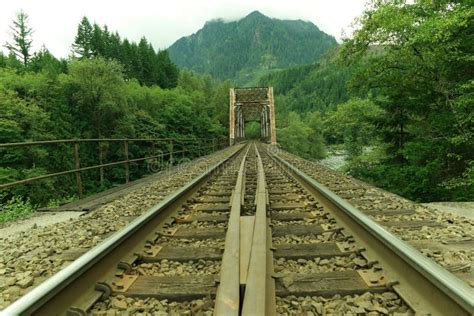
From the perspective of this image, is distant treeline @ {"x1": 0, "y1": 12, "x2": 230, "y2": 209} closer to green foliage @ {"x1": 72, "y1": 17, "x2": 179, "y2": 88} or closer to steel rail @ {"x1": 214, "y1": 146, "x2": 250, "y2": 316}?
green foliage @ {"x1": 72, "y1": 17, "x2": 179, "y2": 88}

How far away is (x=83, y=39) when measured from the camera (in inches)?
2298

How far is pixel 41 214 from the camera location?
427cm

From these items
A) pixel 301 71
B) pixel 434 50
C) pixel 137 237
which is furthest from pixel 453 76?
pixel 301 71

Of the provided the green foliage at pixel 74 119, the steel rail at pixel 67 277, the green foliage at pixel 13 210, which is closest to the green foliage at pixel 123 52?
the green foliage at pixel 74 119

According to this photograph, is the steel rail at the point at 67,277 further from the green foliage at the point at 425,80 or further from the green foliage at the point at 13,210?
the green foliage at the point at 13,210

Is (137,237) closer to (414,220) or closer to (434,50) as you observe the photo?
(414,220)

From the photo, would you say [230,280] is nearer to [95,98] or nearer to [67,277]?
[67,277]

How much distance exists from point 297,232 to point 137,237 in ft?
4.59

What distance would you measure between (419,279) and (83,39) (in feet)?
222

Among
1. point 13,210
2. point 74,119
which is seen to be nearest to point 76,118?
point 74,119

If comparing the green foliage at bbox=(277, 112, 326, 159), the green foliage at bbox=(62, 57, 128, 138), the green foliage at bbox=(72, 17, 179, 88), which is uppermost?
the green foliage at bbox=(72, 17, 179, 88)

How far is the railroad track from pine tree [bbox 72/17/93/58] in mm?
64557

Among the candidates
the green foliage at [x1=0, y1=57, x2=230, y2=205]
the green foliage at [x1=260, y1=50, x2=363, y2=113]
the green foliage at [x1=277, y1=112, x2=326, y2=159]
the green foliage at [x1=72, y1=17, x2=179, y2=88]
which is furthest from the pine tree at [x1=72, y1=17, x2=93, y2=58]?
the green foliage at [x1=260, y1=50, x2=363, y2=113]

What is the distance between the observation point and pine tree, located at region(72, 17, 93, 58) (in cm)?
5816
